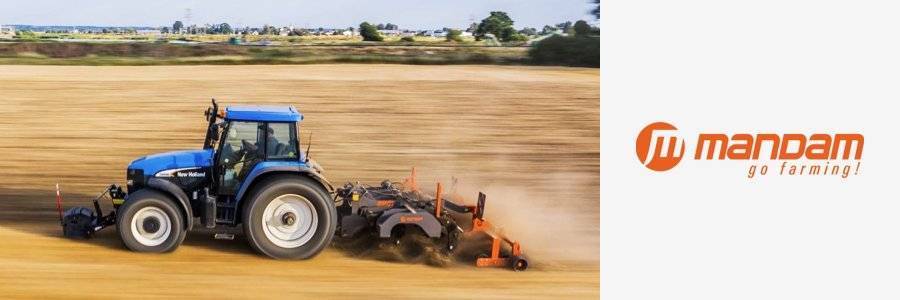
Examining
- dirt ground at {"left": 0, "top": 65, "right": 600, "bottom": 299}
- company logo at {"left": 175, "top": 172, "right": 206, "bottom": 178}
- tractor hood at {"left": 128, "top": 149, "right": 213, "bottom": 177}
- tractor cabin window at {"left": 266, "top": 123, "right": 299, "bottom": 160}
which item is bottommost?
dirt ground at {"left": 0, "top": 65, "right": 600, "bottom": 299}

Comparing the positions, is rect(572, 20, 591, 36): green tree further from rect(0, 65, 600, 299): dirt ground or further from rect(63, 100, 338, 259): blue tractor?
rect(63, 100, 338, 259): blue tractor

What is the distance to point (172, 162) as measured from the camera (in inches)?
300

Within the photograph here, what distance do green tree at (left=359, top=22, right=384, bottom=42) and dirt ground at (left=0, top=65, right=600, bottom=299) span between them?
501mm

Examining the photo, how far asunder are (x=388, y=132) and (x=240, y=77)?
2.87m

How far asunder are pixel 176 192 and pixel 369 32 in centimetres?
833

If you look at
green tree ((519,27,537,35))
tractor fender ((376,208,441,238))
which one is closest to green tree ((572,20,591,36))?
green tree ((519,27,537,35))

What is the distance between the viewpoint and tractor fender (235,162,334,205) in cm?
739

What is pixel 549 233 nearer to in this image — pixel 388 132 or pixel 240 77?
pixel 388 132

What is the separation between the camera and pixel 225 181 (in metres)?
7.56
